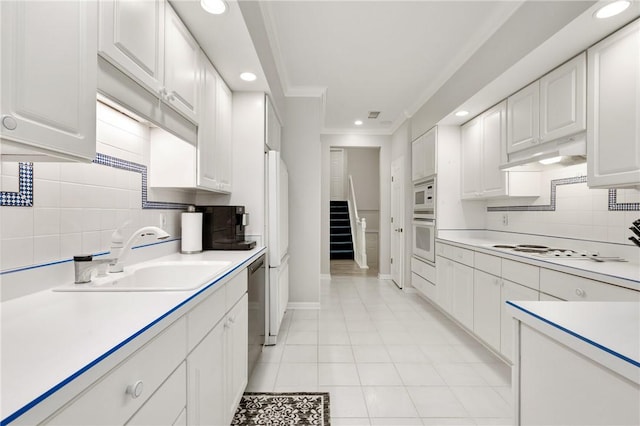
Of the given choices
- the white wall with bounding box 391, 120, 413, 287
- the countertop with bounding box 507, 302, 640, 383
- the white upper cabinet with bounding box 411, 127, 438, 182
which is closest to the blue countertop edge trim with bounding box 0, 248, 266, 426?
the countertop with bounding box 507, 302, 640, 383

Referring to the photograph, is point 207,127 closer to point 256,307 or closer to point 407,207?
point 256,307

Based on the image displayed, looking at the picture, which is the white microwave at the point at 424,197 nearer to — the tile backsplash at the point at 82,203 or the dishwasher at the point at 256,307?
the dishwasher at the point at 256,307

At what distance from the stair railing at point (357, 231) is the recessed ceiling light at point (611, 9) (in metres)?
4.91

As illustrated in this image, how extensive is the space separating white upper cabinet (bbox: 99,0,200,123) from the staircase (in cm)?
622

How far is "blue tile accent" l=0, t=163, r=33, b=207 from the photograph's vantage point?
102cm

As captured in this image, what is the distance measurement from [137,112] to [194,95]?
60cm

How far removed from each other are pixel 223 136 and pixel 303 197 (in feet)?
4.94

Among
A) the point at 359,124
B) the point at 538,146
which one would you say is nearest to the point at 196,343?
the point at 538,146

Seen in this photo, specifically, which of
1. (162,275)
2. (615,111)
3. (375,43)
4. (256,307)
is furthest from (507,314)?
(375,43)

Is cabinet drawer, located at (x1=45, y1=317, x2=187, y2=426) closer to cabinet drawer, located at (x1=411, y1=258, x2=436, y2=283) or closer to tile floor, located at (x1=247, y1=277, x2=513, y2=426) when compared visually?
tile floor, located at (x1=247, y1=277, x2=513, y2=426)

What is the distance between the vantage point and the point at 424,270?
3969mm

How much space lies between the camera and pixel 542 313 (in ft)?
3.06

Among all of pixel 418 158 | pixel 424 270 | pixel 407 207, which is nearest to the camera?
pixel 424 270

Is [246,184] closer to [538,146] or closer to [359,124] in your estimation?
[538,146]
